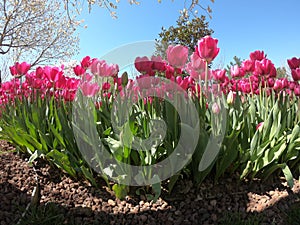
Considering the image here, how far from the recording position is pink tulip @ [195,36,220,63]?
1.60m

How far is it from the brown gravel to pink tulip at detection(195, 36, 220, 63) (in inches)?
28.6

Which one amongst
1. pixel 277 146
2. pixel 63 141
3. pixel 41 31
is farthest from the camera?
pixel 41 31

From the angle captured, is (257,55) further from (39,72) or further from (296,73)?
(39,72)

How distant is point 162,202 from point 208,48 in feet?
2.82

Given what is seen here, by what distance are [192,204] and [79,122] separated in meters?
0.82

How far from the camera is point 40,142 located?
2.24 m

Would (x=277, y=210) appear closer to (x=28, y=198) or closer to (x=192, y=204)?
(x=192, y=204)

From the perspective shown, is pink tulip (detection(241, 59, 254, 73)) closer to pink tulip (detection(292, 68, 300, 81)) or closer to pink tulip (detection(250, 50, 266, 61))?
pink tulip (detection(250, 50, 266, 61))

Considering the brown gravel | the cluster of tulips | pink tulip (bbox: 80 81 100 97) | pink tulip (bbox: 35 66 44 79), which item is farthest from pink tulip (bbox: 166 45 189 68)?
pink tulip (bbox: 35 66 44 79)

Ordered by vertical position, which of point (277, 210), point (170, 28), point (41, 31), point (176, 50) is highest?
point (41, 31)

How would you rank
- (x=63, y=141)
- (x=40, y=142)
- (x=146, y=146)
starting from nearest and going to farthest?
1. (x=146, y=146)
2. (x=63, y=141)
3. (x=40, y=142)

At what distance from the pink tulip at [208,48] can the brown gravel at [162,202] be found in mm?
727

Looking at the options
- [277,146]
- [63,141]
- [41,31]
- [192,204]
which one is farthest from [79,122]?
[41,31]

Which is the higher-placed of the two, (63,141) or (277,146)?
(63,141)
